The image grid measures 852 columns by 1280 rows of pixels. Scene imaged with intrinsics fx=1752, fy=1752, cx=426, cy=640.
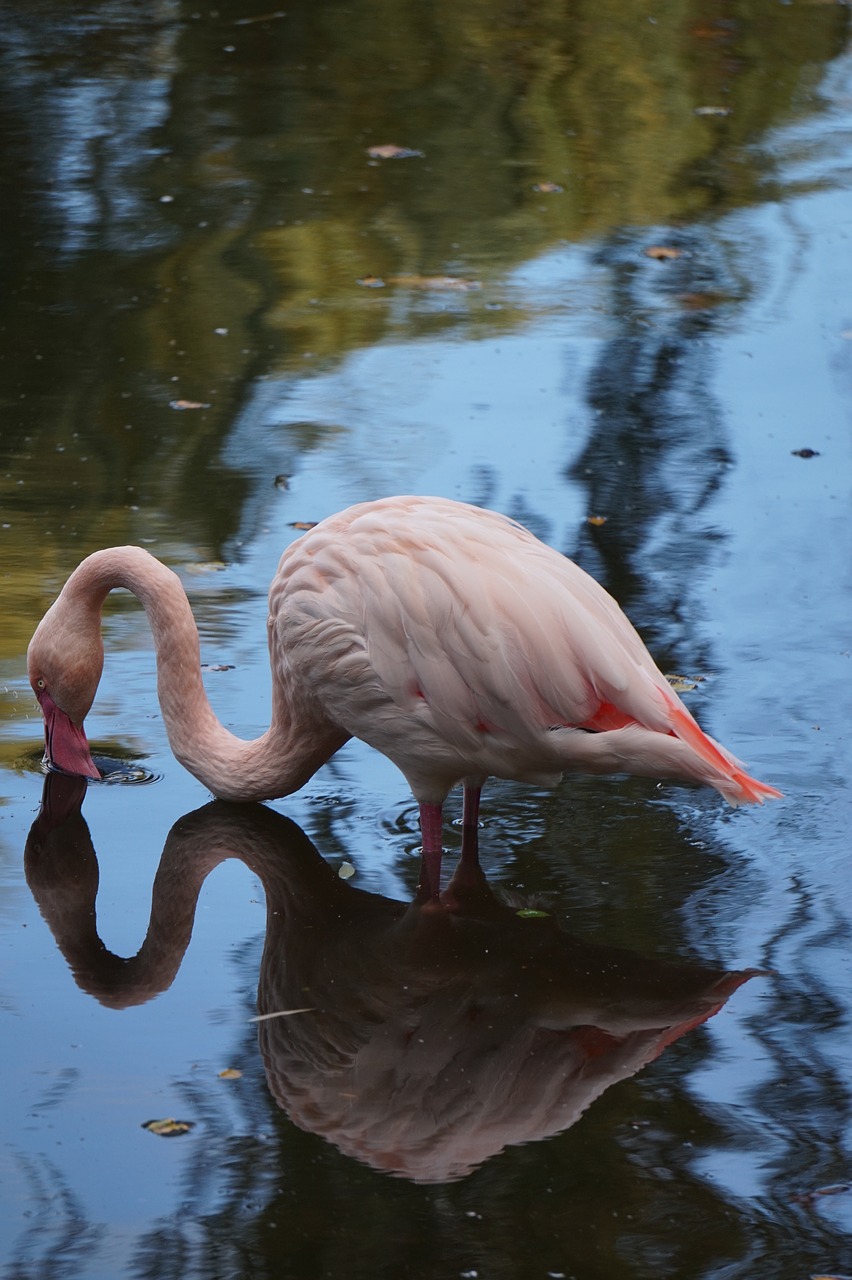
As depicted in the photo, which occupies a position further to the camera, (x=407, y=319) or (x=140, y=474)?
(x=407, y=319)

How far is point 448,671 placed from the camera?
171 inches

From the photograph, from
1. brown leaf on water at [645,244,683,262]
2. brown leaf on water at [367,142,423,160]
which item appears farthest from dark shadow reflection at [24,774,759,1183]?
brown leaf on water at [367,142,423,160]

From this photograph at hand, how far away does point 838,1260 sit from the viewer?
3277 mm

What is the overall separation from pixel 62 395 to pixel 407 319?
1.77 m

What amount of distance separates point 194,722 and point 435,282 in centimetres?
465

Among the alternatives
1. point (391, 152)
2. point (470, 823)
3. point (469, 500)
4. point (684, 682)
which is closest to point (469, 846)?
point (470, 823)

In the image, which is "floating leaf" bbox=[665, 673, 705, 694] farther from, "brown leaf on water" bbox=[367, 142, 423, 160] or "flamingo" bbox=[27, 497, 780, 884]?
"brown leaf on water" bbox=[367, 142, 423, 160]

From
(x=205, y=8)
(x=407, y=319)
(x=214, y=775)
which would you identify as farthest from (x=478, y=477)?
(x=205, y=8)

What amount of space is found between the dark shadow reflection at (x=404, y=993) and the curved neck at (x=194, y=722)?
0.17 metres

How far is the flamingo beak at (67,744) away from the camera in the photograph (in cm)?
518

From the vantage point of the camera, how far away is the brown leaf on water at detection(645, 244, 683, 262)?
927 centimetres

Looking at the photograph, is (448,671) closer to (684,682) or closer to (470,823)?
(470,823)

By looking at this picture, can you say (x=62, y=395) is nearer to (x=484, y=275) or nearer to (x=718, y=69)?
(x=484, y=275)

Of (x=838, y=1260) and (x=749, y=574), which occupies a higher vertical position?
(x=838, y=1260)
